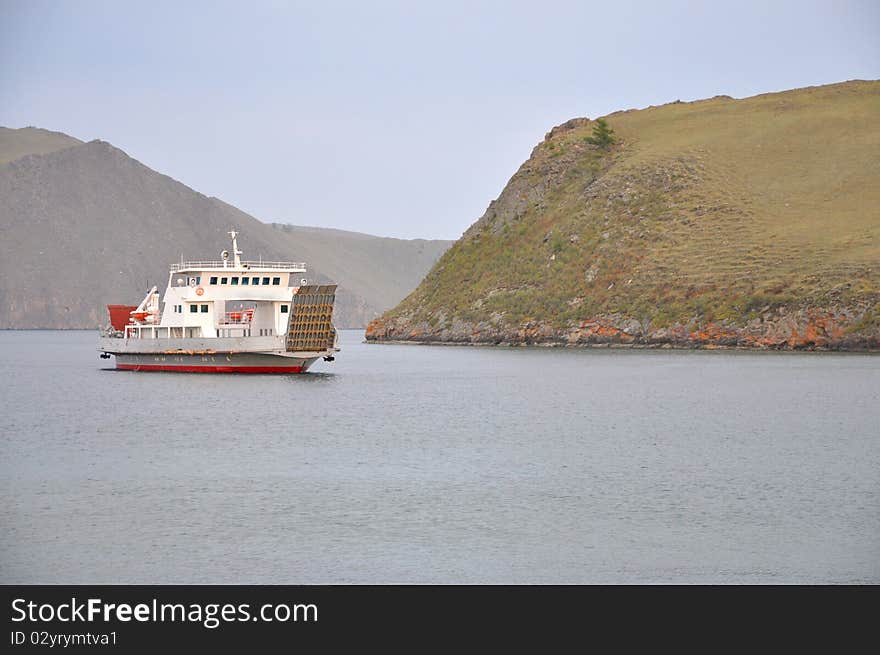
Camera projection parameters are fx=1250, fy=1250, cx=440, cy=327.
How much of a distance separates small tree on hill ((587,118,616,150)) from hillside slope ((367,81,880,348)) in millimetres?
1043

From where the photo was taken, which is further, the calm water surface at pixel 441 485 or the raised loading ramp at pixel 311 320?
the raised loading ramp at pixel 311 320

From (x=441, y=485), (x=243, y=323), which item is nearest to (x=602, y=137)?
(x=243, y=323)

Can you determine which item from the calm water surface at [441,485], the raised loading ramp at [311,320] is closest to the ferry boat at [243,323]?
the raised loading ramp at [311,320]

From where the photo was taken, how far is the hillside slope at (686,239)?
116812 mm

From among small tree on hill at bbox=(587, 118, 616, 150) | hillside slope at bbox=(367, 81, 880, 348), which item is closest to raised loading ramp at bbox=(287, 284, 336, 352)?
hillside slope at bbox=(367, 81, 880, 348)

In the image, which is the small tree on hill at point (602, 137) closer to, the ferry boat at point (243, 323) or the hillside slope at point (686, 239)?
the hillside slope at point (686, 239)

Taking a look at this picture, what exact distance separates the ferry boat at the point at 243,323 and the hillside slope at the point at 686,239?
54439mm

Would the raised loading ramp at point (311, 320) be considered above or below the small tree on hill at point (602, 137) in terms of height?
below

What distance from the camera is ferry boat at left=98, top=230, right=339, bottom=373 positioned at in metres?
73.8

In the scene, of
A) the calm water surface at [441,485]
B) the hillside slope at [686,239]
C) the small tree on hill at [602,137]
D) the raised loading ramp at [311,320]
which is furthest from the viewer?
the small tree on hill at [602,137]

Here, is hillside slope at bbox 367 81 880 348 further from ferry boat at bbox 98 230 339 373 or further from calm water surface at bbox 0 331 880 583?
ferry boat at bbox 98 230 339 373
